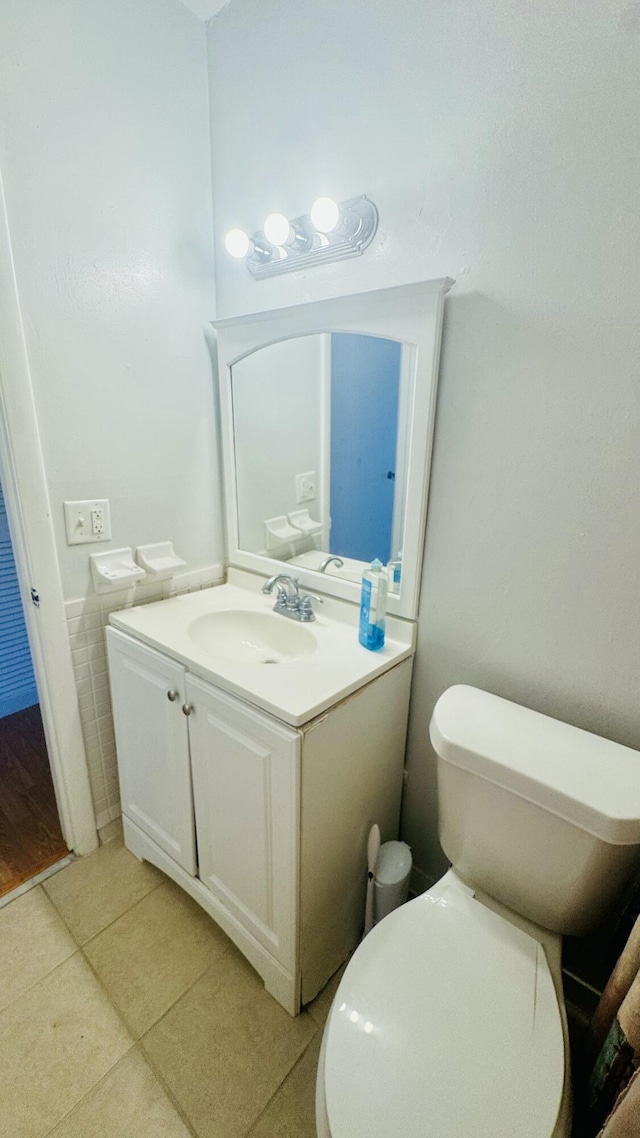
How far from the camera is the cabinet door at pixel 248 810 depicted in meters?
0.94

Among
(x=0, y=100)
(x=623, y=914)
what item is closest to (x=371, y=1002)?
(x=623, y=914)

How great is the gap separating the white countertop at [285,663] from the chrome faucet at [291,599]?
4 centimetres

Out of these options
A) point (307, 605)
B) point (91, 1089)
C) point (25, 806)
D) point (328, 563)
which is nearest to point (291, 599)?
point (307, 605)

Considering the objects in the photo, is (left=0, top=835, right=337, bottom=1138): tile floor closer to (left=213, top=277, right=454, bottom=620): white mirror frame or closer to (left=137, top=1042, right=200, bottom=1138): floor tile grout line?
(left=137, top=1042, right=200, bottom=1138): floor tile grout line

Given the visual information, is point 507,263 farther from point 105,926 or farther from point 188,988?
point 105,926

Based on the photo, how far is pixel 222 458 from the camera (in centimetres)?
159

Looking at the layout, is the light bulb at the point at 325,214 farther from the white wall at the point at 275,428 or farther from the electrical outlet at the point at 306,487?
the electrical outlet at the point at 306,487

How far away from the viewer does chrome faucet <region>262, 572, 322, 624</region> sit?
4.42 feet

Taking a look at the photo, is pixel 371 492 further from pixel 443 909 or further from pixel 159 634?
pixel 443 909

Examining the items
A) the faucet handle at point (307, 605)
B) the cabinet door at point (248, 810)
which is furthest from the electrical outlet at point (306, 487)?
the cabinet door at point (248, 810)

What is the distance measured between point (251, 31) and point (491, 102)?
79cm

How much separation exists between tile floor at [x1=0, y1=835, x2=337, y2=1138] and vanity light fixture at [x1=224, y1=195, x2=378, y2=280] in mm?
1865

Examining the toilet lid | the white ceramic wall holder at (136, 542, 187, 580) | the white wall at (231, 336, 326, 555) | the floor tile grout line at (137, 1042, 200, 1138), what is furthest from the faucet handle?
the floor tile grout line at (137, 1042, 200, 1138)

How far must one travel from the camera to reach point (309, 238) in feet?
3.86
